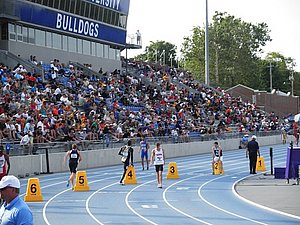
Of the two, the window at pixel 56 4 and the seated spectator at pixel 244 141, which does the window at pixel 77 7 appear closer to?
the window at pixel 56 4

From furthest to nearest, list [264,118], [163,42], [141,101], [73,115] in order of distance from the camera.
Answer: [163,42], [264,118], [141,101], [73,115]

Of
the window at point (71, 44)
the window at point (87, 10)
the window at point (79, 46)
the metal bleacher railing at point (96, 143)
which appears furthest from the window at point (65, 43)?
the metal bleacher railing at point (96, 143)

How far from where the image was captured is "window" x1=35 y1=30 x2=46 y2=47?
47031 mm

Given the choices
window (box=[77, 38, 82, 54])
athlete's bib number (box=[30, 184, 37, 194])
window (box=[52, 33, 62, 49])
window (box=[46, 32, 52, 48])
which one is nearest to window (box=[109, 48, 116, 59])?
window (box=[77, 38, 82, 54])

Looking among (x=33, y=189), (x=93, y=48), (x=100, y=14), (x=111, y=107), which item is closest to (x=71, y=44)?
(x=93, y=48)

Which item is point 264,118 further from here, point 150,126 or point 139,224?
point 139,224

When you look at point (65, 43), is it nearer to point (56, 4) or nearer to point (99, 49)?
point (56, 4)

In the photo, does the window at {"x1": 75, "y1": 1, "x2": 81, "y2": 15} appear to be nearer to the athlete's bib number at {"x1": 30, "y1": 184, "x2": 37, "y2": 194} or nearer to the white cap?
the athlete's bib number at {"x1": 30, "y1": 184, "x2": 37, "y2": 194}

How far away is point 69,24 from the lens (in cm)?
4981

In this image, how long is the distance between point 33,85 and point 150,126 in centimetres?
851

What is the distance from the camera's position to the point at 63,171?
107ft

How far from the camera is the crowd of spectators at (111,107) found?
3178 centimetres

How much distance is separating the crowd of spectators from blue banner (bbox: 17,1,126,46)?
3.04 metres

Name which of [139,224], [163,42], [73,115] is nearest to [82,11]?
[73,115]
